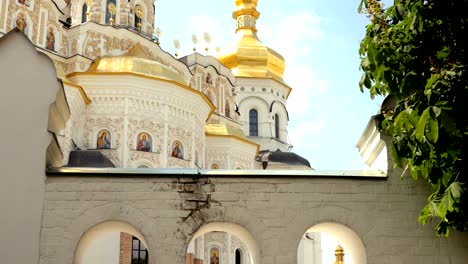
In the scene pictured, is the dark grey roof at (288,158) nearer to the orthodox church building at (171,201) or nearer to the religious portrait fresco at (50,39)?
the religious portrait fresco at (50,39)

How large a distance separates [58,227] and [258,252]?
256 cm

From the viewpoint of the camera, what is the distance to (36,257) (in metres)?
7.64

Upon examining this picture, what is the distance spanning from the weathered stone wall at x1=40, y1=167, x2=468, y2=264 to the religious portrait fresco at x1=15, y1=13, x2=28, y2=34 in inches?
737

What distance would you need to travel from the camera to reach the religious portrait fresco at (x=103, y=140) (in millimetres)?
23469

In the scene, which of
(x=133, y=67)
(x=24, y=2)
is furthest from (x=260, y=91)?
(x=24, y=2)

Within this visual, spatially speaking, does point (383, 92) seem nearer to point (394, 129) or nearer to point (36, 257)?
point (394, 129)

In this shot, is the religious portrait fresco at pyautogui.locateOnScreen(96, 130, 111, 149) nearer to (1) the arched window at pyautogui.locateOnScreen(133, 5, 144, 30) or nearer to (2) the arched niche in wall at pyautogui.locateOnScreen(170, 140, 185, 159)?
(2) the arched niche in wall at pyautogui.locateOnScreen(170, 140, 185, 159)

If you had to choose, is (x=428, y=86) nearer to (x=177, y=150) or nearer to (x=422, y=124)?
(x=422, y=124)

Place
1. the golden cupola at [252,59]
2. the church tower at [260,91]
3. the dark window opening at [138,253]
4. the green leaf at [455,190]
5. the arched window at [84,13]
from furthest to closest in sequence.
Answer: the golden cupola at [252,59] → the church tower at [260,91] → the arched window at [84,13] → the dark window opening at [138,253] → the green leaf at [455,190]

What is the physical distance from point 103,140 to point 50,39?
6.01 meters

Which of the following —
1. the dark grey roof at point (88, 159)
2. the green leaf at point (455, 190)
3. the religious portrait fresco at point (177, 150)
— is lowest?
the green leaf at point (455, 190)

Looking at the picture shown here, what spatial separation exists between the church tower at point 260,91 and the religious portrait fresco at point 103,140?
64.3 feet

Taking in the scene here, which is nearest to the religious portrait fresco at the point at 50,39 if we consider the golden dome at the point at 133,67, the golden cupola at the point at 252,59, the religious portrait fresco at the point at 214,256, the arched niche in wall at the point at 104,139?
the golden dome at the point at 133,67

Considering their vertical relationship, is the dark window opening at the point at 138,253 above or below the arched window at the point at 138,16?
below
